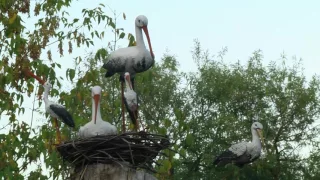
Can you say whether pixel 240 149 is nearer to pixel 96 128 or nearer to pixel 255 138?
pixel 255 138

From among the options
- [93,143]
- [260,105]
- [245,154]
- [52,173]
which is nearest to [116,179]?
[93,143]

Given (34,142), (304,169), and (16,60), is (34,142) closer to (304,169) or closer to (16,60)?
(16,60)

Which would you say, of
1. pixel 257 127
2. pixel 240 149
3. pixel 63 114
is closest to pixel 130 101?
pixel 63 114

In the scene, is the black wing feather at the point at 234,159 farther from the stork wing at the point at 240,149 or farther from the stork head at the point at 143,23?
the stork head at the point at 143,23

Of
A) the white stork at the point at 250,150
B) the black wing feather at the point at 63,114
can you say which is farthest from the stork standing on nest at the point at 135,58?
the white stork at the point at 250,150

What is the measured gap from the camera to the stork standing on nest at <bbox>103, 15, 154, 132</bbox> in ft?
37.7

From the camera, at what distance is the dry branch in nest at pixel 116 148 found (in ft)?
25.0

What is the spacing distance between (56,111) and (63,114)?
0.38 m

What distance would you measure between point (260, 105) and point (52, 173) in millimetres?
18432

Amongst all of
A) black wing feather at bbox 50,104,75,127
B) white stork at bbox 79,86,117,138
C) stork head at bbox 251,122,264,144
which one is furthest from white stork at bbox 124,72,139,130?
stork head at bbox 251,122,264,144

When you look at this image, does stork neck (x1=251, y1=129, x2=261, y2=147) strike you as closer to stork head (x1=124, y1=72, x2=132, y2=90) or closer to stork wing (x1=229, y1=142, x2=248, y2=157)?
stork wing (x1=229, y1=142, x2=248, y2=157)

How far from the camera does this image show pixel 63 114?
11617 millimetres

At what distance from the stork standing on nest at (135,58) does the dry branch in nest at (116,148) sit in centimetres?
271

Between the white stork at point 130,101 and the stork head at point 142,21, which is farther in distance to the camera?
the stork head at point 142,21
